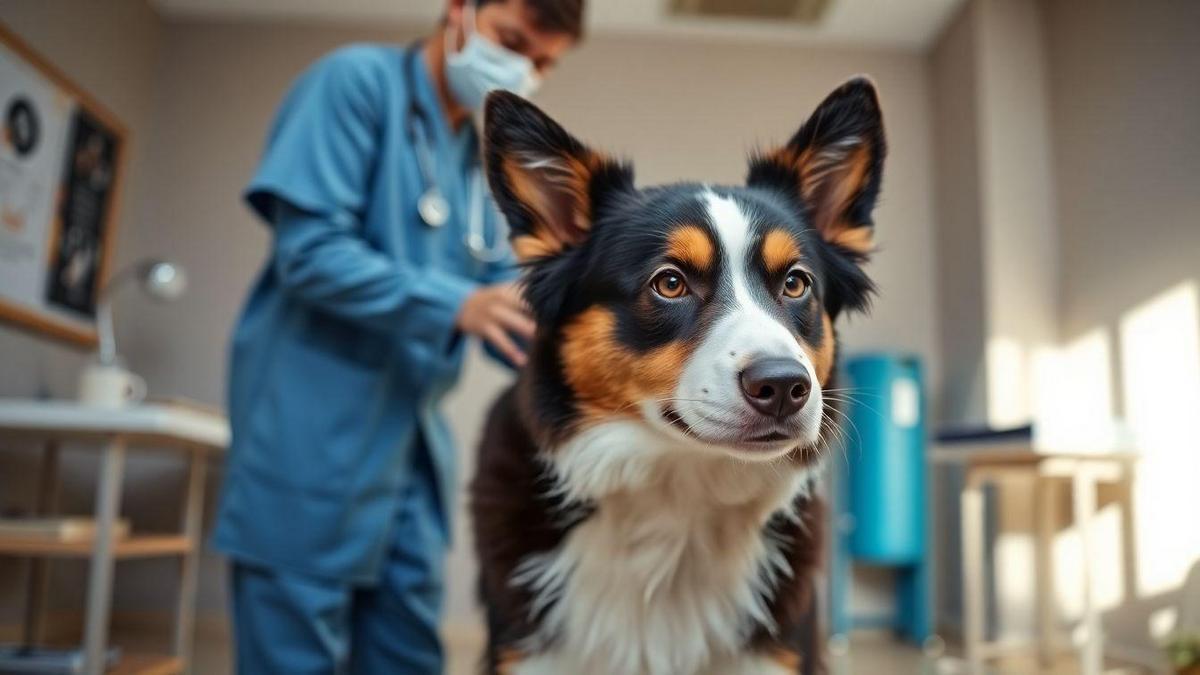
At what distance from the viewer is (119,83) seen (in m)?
4.63

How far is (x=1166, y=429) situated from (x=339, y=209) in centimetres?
264

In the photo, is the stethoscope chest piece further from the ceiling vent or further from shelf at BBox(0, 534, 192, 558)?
the ceiling vent

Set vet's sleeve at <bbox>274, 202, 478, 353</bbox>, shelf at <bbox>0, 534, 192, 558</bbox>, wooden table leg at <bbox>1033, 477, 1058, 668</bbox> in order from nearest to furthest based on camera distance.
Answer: vet's sleeve at <bbox>274, 202, 478, 353</bbox> < shelf at <bbox>0, 534, 192, 558</bbox> < wooden table leg at <bbox>1033, 477, 1058, 668</bbox>

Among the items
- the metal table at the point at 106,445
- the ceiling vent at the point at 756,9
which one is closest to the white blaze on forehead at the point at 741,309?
A: the metal table at the point at 106,445

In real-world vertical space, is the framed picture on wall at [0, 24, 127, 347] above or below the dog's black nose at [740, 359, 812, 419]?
above

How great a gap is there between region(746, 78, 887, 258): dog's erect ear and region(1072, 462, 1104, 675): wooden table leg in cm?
236

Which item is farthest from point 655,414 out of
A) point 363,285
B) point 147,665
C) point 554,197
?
point 147,665

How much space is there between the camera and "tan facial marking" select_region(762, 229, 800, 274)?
118cm

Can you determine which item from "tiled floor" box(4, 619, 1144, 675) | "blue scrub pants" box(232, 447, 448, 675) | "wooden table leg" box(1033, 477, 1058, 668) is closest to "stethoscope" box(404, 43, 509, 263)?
"blue scrub pants" box(232, 447, 448, 675)

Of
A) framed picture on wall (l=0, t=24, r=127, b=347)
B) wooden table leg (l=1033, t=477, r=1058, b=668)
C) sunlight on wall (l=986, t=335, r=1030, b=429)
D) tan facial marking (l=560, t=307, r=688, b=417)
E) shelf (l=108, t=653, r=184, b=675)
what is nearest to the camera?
tan facial marking (l=560, t=307, r=688, b=417)

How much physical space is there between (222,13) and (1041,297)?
4.50 m

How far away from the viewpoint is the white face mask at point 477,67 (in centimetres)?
181

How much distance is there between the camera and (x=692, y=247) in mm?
1185

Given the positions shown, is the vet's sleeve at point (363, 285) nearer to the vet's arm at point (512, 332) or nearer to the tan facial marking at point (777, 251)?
the vet's arm at point (512, 332)
